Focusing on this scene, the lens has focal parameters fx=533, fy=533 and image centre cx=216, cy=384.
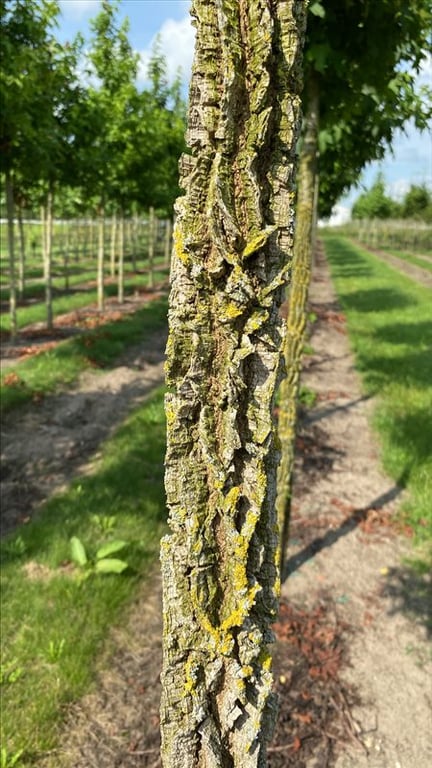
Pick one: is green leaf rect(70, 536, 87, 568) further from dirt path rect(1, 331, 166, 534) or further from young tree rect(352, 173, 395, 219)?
young tree rect(352, 173, 395, 219)

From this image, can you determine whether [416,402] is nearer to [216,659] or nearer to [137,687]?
[137,687]

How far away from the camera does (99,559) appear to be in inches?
182

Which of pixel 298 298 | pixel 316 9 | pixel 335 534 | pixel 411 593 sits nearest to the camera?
pixel 316 9

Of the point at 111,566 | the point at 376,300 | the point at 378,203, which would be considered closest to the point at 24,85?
the point at 111,566

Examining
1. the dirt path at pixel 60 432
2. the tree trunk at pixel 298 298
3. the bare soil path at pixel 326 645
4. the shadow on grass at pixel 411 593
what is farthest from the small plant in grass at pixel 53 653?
the shadow on grass at pixel 411 593

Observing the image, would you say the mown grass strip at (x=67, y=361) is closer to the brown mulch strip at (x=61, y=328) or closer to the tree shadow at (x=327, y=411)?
the brown mulch strip at (x=61, y=328)

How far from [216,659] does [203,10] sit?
1.88 metres

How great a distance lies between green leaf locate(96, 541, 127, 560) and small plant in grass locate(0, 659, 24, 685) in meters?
1.14

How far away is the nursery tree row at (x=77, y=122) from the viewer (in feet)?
28.4

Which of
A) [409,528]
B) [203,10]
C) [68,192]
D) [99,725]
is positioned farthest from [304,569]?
[68,192]

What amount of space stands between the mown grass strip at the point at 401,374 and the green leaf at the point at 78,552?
10.7ft

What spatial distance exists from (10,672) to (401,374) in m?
8.74

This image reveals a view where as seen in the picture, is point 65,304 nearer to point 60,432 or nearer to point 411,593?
point 60,432

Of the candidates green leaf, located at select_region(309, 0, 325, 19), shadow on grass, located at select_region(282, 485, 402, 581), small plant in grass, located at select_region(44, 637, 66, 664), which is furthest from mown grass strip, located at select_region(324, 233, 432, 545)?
green leaf, located at select_region(309, 0, 325, 19)
